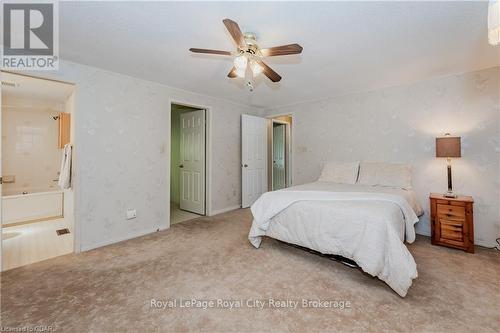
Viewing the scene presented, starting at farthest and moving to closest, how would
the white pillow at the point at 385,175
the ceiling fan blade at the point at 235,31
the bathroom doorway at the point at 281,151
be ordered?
the bathroom doorway at the point at 281,151
the white pillow at the point at 385,175
the ceiling fan blade at the point at 235,31

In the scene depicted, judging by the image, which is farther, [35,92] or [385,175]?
[35,92]

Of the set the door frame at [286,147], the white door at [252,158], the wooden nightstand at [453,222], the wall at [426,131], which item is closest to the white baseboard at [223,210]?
the white door at [252,158]

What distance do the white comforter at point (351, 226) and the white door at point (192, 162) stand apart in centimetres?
185

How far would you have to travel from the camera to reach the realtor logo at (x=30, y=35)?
165 cm

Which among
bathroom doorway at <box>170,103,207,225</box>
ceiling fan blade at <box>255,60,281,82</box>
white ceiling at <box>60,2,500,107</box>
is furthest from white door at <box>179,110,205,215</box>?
ceiling fan blade at <box>255,60,281,82</box>

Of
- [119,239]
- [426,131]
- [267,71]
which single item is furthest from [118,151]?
[426,131]

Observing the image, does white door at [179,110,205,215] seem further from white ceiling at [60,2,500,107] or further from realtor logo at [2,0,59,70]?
realtor logo at [2,0,59,70]

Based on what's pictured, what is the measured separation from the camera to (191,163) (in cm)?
434

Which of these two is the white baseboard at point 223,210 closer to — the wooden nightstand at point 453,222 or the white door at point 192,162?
the white door at point 192,162

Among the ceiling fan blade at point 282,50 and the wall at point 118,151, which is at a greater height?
the ceiling fan blade at point 282,50

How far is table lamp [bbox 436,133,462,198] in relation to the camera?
263 cm

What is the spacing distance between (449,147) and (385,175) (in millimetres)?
785

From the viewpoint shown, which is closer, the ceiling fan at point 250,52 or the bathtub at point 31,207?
the ceiling fan at point 250,52

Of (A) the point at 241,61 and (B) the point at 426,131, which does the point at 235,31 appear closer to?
(A) the point at 241,61
